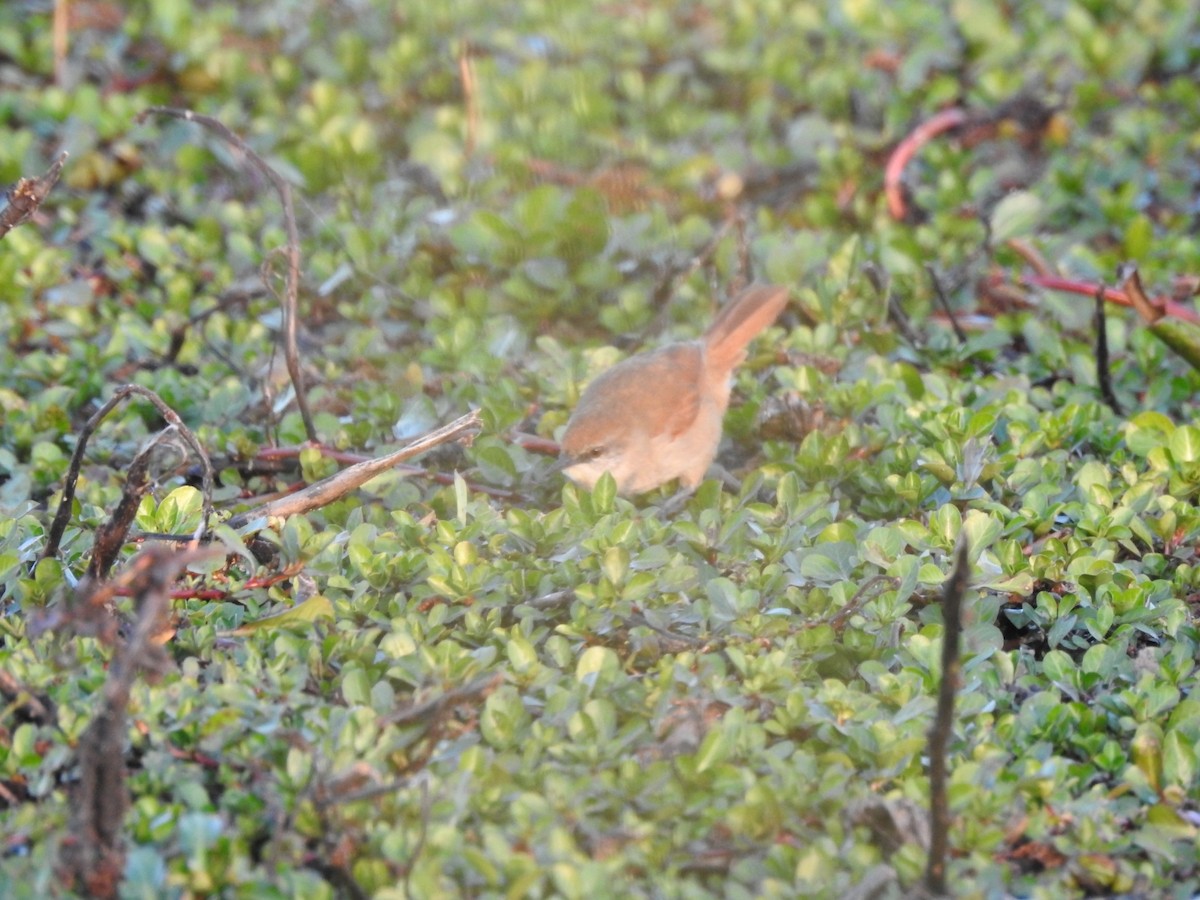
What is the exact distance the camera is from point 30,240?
5.43 meters

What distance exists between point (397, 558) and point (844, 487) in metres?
1.44

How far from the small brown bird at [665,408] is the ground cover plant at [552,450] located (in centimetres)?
14

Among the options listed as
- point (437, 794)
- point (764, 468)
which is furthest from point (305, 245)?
point (437, 794)

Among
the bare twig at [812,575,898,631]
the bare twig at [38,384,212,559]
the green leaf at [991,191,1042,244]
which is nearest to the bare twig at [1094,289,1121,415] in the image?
the green leaf at [991,191,1042,244]

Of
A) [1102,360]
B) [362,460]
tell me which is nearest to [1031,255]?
[1102,360]

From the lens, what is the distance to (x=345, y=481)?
3.72 metres

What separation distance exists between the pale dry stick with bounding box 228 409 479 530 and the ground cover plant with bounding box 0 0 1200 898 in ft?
0.05

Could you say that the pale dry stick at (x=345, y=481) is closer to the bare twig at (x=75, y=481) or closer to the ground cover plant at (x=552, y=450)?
the ground cover plant at (x=552, y=450)

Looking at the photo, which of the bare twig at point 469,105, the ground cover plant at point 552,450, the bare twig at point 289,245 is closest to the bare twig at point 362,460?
the ground cover plant at point 552,450

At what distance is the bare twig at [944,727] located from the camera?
2.41 meters

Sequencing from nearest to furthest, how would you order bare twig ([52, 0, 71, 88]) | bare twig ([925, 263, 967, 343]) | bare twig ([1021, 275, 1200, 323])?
bare twig ([1021, 275, 1200, 323])
bare twig ([925, 263, 967, 343])
bare twig ([52, 0, 71, 88])

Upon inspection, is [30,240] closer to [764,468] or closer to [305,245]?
[305,245]

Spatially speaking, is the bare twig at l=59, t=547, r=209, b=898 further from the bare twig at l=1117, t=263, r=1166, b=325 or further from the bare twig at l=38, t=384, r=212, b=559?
the bare twig at l=1117, t=263, r=1166, b=325

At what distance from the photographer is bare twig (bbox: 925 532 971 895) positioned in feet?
7.90
